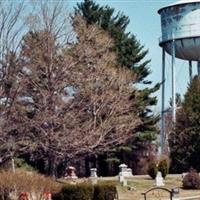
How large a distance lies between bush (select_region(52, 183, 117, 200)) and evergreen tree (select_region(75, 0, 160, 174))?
31.1 m

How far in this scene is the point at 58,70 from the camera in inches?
1970

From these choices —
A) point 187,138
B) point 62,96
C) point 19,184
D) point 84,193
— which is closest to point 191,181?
point 62,96

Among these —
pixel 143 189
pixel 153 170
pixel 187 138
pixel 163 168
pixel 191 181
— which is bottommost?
pixel 143 189

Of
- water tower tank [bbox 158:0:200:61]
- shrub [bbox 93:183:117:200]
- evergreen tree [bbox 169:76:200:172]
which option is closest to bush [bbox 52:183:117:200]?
shrub [bbox 93:183:117:200]

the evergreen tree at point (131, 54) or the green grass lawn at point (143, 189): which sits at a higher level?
the evergreen tree at point (131, 54)

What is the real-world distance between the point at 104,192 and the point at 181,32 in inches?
1466

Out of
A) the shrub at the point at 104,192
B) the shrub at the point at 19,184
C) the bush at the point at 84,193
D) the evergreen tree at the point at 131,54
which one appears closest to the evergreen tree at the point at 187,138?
the evergreen tree at the point at 131,54

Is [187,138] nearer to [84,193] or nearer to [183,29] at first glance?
[183,29]

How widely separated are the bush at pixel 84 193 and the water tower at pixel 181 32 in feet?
109

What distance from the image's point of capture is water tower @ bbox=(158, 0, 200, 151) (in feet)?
232

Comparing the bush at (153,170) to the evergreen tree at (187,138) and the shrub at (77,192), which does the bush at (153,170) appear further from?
the shrub at (77,192)

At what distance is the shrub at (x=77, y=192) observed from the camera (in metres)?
35.9

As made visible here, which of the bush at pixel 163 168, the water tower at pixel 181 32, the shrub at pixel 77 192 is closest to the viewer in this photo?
the shrub at pixel 77 192

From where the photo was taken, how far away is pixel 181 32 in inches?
2820
